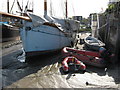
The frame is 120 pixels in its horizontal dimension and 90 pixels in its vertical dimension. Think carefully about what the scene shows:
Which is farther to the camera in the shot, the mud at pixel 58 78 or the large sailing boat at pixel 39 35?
the large sailing boat at pixel 39 35

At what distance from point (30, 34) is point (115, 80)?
22.3ft

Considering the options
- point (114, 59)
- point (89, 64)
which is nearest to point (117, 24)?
point (114, 59)

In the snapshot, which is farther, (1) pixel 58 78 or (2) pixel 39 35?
(2) pixel 39 35

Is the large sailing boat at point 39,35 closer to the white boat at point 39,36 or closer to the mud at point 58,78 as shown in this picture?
the white boat at point 39,36

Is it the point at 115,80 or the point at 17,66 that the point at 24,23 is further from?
the point at 115,80

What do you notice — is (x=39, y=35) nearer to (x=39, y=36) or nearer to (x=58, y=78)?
(x=39, y=36)

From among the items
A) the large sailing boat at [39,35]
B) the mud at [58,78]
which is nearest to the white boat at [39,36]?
the large sailing boat at [39,35]

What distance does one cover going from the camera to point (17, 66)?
9180 mm

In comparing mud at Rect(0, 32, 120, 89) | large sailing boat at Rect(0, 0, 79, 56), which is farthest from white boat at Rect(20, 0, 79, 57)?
mud at Rect(0, 32, 120, 89)

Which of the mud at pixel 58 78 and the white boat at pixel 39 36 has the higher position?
the white boat at pixel 39 36

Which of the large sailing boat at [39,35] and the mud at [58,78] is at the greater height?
the large sailing boat at [39,35]

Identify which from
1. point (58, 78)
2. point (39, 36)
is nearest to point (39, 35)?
point (39, 36)

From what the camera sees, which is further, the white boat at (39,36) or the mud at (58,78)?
the white boat at (39,36)

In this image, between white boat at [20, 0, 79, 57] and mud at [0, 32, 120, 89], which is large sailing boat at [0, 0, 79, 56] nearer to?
white boat at [20, 0, 79, 57]
